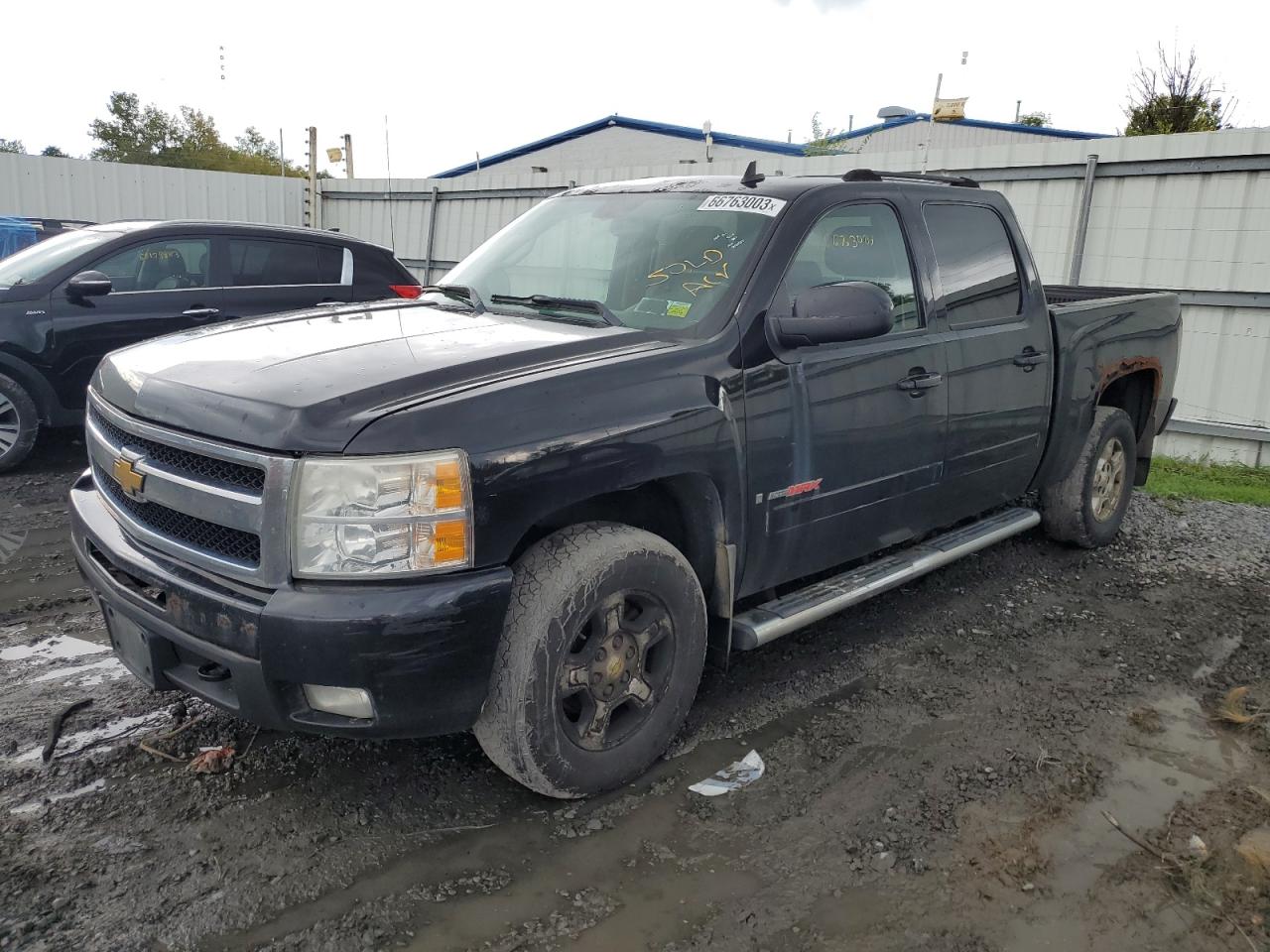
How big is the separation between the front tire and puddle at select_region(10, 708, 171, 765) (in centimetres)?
137

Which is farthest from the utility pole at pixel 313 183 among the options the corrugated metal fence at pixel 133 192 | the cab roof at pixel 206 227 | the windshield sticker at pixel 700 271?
the windshield sticker at pixel 700 271

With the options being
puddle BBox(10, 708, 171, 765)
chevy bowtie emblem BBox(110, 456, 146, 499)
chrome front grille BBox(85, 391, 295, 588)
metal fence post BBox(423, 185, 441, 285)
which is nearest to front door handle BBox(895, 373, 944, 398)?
chrome front grille BBox(85, 391, 295, 588)

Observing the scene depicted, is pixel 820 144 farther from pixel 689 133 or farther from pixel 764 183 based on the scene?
pixel 764 183

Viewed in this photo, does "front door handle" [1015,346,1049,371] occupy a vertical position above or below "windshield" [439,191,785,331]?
below

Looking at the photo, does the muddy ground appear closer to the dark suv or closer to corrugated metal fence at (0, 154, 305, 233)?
the dark suv

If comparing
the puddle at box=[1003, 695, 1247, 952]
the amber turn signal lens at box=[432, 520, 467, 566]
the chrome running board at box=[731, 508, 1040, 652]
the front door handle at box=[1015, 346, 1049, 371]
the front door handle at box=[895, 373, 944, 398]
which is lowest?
the puddle at box=[1003, 695, 1247, 952]

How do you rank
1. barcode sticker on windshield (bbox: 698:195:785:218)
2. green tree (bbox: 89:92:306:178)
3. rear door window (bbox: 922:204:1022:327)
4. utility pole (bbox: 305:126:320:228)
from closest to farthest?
barcode sticker on windshield (bbox: 698:195:785:218)
rear door window (bbox: 922:204:1022:327)
utility pole (bbox: 305:126:320:228)
green tree (bbox: 89:92:306:178)

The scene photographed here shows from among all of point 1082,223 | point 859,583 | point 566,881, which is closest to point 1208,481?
point 1082,223

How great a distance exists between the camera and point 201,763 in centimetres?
312

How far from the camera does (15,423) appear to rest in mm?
6805

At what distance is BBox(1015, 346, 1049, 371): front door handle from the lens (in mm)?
4574

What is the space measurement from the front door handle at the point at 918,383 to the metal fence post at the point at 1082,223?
5.89 meters

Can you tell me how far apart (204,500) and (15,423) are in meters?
5.22

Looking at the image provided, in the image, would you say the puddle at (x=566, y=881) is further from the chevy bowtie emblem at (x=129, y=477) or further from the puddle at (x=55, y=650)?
the puddle at (x=55, y=650)
